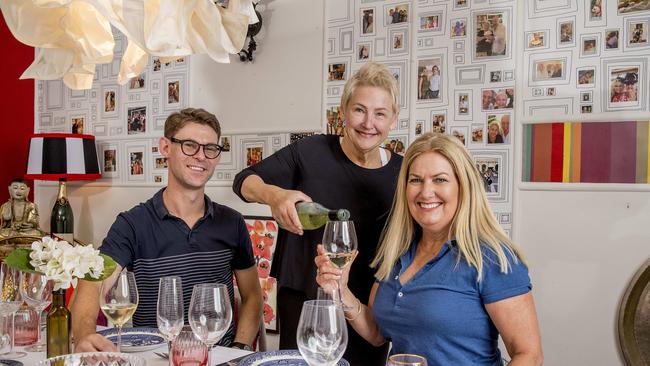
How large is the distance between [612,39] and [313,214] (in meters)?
1.54

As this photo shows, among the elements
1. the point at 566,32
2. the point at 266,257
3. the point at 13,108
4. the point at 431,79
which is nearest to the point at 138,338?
the point at 266,257

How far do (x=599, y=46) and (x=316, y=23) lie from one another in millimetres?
1398

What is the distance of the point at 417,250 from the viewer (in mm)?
1722

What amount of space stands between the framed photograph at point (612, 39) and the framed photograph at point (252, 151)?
1.76m

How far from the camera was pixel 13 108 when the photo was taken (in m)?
4.19

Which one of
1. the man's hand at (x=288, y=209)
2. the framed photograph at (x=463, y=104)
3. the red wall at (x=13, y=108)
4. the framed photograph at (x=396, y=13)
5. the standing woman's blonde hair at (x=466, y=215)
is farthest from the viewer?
the red wall at (x=13, y=108)

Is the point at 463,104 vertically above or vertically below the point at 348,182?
above

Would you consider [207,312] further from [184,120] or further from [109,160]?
[109,160]

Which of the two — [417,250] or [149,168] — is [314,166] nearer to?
[417,250]

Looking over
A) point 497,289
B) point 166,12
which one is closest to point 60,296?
point 166,12

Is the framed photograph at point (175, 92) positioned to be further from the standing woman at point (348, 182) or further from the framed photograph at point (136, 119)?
the standing woman at point (348, 182)

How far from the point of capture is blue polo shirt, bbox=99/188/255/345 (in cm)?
198

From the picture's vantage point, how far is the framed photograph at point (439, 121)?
2.80 m

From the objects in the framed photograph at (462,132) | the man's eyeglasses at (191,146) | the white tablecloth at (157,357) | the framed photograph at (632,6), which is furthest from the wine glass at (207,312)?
the framed photograph at (632,6)
